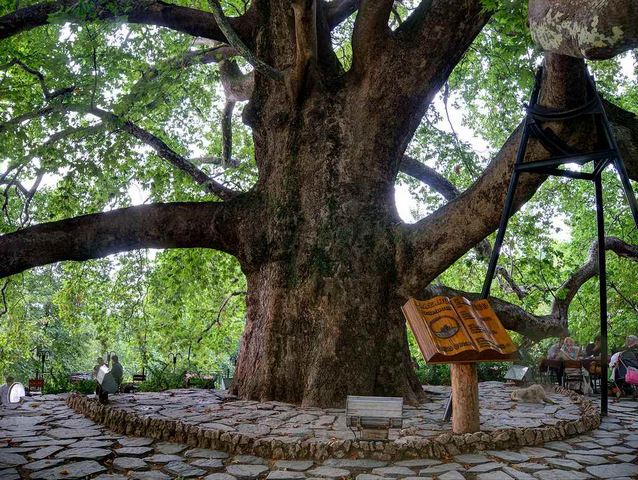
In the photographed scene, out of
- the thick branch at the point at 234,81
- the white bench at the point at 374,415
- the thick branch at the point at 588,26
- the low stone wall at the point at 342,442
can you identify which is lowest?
the low stone wall at the point at 342,442

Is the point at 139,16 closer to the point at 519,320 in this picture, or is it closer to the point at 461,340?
the point at 461,340

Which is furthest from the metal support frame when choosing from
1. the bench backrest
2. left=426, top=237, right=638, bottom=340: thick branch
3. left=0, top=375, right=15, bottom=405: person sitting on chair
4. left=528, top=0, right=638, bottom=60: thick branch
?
left=0, top=375, right=15, bottom=405: person sitting on chair

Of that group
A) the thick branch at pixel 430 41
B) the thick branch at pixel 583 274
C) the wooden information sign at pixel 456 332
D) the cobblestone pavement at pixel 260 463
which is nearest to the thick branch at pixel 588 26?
the wooden information sign at pixel 456 332

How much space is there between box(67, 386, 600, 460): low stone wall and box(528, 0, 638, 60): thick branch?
3675mm

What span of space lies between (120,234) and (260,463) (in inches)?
182

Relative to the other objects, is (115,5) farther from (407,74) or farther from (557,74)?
(557,74)

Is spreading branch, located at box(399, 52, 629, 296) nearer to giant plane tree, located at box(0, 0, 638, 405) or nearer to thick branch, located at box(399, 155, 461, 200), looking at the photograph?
giant plane tree, located at box(0, 0, 638, 405)

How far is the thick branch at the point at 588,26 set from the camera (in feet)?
7.89

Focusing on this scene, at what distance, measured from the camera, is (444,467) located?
4676 mm

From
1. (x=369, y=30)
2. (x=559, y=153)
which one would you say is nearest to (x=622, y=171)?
(x=559, y=153)

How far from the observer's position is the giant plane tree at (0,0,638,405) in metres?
7.22

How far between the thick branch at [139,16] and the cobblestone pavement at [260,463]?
16.7 feet

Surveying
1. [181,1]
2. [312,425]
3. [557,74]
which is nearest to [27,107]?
[181,1]

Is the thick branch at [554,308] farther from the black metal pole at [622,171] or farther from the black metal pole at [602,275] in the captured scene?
the black metal pole at [622,171]
